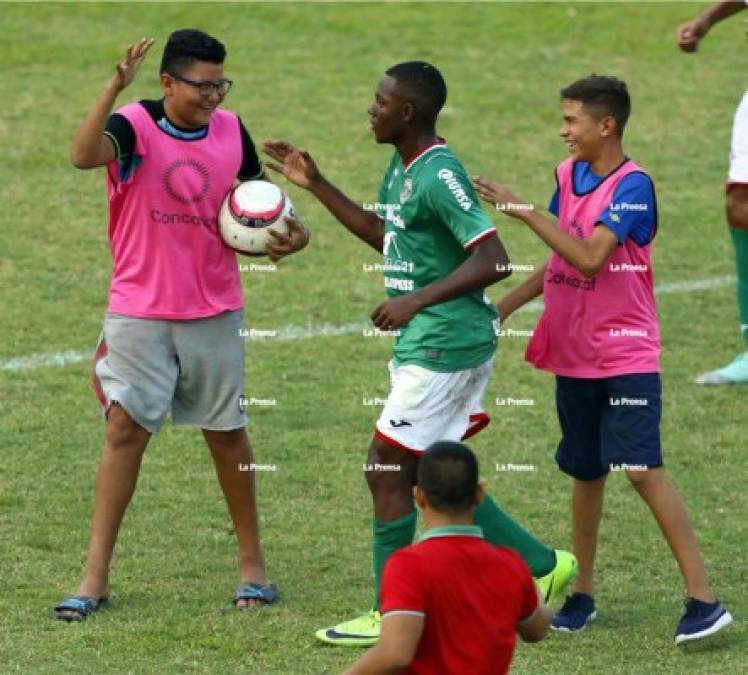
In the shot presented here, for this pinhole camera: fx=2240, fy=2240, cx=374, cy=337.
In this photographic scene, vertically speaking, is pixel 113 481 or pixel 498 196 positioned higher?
pixel 498 196

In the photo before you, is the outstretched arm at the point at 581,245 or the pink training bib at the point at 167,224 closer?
the outstretched arm at the point at 581,245

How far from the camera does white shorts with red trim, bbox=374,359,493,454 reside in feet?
26.5

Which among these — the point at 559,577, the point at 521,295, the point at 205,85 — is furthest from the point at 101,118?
the point at 559,577

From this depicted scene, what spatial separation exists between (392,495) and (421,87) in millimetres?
1490

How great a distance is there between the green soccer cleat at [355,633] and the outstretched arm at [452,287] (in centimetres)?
112

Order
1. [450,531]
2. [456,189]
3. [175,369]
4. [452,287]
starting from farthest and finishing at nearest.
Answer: [175,369] < [456,189] < [452,287] < [450,531]

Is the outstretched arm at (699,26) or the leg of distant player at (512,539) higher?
the outstretched arm at (699,26)

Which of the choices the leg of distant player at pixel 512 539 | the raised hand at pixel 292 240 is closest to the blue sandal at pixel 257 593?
the leg of distant player at pixel 512 539

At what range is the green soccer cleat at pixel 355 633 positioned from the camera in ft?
26.8

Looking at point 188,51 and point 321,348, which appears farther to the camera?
point 321,348

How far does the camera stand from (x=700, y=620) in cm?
816

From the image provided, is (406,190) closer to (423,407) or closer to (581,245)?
(581,245)

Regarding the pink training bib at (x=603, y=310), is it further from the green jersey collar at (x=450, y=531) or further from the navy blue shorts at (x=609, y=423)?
the green jersey collar at (x=450, y=531)

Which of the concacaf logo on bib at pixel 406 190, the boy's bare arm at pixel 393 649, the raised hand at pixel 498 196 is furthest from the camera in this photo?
the concacaf logo on bib at pixel 406 190
